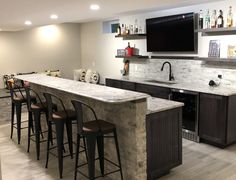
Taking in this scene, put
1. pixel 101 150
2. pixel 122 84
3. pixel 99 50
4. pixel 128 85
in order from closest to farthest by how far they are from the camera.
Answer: pixel 101 150 → pixel 128 85 → pixel 122 84 → pixel 99 50

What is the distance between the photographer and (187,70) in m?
5.16

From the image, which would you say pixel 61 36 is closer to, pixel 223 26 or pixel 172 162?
pixel 223 26

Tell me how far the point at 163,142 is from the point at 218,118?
1.34 m

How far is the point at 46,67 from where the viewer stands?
26.1 ft

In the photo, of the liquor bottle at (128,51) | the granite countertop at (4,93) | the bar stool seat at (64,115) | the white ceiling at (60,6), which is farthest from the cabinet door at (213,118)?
the granite countertop at (4,93)

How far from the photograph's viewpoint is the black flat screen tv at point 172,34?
16.0ft

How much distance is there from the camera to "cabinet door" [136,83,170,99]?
480cm

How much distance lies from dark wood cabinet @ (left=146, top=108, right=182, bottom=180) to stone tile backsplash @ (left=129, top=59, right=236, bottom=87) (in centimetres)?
169

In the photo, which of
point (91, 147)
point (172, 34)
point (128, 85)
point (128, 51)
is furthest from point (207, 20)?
point (91, 147)

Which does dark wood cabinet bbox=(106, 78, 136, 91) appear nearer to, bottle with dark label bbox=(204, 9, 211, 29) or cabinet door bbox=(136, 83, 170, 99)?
cabinet door bbox=(136, 83, 170, 99)

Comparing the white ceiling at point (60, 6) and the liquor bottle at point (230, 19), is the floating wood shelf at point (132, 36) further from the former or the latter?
the liquor bottle at point (230, 19)

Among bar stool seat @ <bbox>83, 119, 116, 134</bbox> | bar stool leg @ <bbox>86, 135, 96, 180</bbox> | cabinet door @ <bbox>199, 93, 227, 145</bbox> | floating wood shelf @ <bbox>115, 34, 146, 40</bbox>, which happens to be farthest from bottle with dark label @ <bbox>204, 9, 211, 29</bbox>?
bar stool leg @ <bbox>86, 135, 96, 180</bbox>

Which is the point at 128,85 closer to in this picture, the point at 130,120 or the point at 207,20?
the point at 207,20

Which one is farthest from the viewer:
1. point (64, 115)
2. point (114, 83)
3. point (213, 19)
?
point (114, 83)
